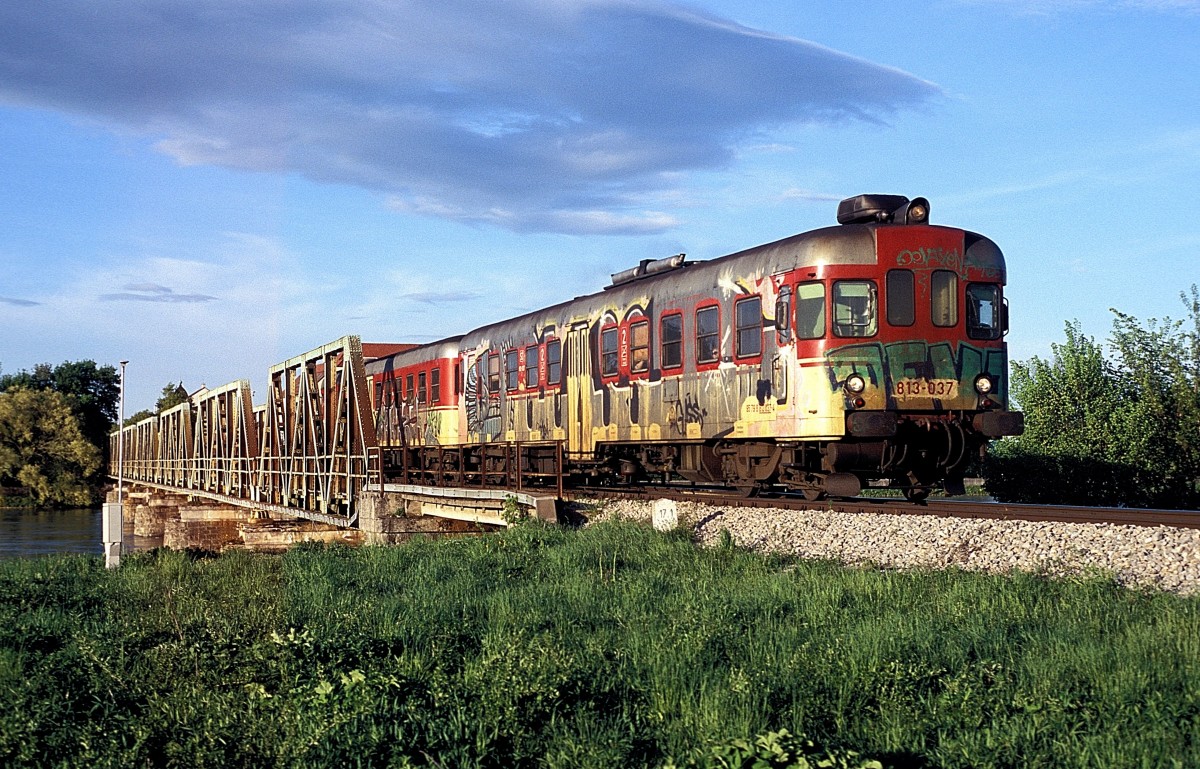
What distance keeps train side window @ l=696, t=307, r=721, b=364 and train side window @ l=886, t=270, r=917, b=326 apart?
8.69 feet

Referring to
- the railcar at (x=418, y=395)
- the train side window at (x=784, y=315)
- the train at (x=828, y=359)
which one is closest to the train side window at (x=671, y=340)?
the train at (x=828, y=359)

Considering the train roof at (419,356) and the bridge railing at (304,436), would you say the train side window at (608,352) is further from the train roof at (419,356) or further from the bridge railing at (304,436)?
the train roof at (419,356)

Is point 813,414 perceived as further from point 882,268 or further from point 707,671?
point 707,671

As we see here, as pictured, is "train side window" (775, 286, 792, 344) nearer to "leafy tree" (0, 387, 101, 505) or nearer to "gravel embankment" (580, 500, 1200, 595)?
"gravel embankment" (580, 500, 1200, 595)

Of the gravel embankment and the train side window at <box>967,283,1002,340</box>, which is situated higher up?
the train side window at <box>967,283,1002,340</box>

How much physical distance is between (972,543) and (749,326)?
487 cm

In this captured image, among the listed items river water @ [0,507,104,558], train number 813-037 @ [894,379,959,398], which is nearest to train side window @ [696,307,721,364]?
A: train number 813-037 @ [894,379,959,398]

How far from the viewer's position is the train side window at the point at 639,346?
60.9 feet

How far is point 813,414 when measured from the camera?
48.6 ft

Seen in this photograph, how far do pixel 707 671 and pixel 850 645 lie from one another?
116cm

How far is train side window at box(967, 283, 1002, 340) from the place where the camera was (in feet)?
50.2

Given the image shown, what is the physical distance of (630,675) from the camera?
8172mm

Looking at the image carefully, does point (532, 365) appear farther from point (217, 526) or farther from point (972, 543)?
point (217, 526)

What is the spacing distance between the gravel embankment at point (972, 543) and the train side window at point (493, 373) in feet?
30.9
